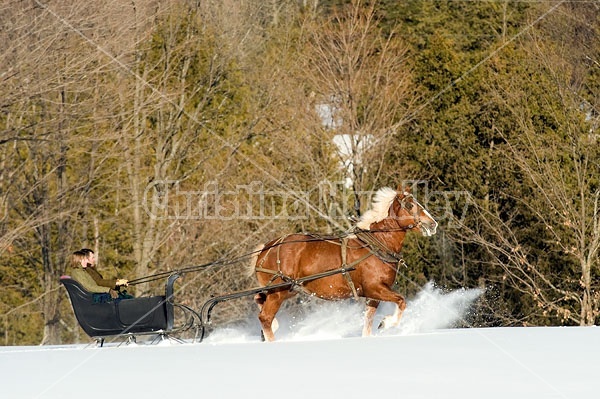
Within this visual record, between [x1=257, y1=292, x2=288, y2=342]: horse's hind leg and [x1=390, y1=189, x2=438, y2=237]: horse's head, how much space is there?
5.51ft

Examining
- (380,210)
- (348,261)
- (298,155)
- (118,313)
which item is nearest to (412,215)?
(380,210)

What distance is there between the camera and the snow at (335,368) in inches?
304

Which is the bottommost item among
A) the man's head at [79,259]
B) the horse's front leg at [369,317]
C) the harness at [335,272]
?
the horse's front leg at [369,317]

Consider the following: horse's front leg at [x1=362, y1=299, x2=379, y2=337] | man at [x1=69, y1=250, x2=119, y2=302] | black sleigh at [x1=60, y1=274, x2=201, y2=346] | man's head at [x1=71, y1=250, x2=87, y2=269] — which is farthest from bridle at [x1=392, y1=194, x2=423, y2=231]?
man's head at [x1=71, y1=250, x2=87, y2=269]

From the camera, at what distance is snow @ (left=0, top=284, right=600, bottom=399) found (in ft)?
25.3

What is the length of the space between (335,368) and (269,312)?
13.8ft

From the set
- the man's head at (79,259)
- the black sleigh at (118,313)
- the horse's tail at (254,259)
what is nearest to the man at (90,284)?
the man's head at (79,259)

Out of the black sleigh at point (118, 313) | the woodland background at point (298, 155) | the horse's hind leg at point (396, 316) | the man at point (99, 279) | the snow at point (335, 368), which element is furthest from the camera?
the woodland background at point (298, 155)

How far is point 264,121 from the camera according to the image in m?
30.6

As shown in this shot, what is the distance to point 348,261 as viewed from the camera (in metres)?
13.0

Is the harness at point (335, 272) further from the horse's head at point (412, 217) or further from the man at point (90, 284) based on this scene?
the man at point (90, 284)

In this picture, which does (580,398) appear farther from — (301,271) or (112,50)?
(112,50)

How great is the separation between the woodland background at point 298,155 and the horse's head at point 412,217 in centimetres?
881

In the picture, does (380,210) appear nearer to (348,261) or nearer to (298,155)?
(348,261)
